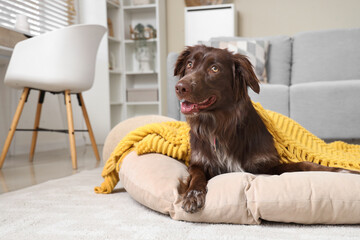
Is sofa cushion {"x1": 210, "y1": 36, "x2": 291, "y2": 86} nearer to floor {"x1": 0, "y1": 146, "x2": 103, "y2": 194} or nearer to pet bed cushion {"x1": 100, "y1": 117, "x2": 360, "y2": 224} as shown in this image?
floor {"x1": 0, "y1": 146, "x2": 103, "y2": 194}

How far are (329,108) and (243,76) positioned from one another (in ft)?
5.23

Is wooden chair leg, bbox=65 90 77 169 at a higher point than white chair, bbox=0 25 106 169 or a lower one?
lower

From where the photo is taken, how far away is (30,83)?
279 cm

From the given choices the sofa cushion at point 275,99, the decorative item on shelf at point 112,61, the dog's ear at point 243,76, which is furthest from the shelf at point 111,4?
the dog's ear at point 243,76

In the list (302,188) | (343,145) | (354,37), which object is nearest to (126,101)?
(354,37)

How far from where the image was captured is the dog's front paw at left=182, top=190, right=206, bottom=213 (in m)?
1.19

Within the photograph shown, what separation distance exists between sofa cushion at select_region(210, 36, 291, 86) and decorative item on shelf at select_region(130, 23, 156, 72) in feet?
7.24

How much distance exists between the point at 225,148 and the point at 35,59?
194cm

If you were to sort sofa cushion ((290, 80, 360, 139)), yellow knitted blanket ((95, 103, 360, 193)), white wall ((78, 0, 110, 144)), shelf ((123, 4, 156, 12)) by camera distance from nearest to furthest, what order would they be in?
yellow knitted blanket ((95, 103, 360, 193)) < sofa cushion ((290, 80, 360, 139)) < white wall ((78, 0, 110, 144)) < shelf ((123, 4, 156, 12))

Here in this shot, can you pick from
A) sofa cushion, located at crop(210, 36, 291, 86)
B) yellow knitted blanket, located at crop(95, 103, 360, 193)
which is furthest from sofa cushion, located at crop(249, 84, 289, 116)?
yellow knitted blanket, located at crop(95, 103, 360, 193)

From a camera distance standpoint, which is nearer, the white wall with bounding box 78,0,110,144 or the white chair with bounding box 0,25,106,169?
the white chair with bounding box 0,25,106,169

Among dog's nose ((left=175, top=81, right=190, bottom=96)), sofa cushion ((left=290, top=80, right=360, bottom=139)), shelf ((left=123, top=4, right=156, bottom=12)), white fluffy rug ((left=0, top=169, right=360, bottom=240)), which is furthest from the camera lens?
shelf ((left=123, top=4, right=156, bottom=12))

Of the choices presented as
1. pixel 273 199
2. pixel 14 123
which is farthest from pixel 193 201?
pixel 14 123

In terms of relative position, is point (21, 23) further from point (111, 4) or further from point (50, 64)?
point (111, 4)
